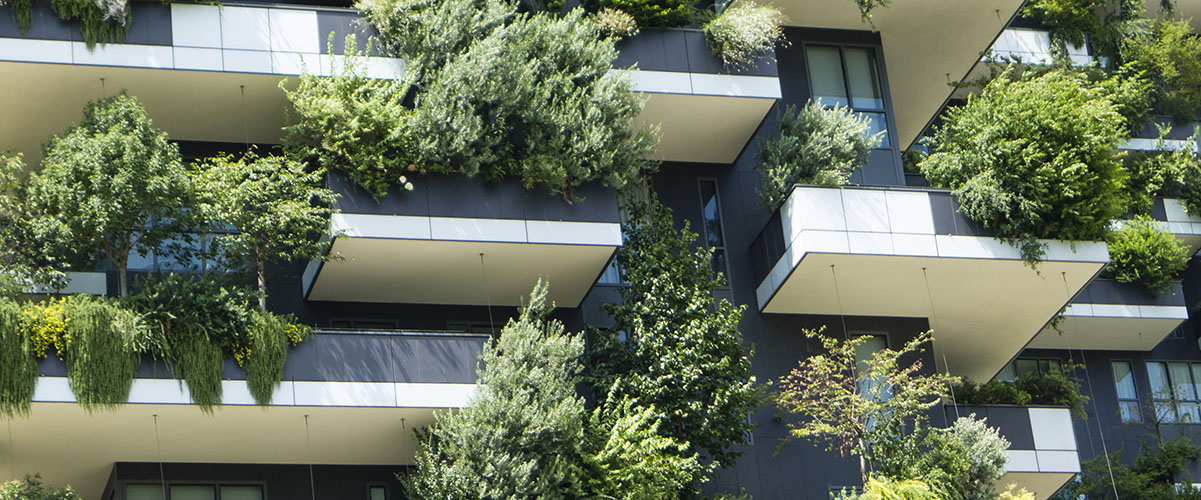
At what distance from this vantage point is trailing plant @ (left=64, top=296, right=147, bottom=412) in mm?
25016

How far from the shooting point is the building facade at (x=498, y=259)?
27.0m

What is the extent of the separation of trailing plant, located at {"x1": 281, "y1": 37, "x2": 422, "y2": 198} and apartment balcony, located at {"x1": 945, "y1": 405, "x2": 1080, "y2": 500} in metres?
11.4

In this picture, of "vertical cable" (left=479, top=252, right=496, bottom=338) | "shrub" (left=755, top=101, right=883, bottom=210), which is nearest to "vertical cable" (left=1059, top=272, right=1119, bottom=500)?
"shrub" (left=755, top=101, right=883, bottom=210)

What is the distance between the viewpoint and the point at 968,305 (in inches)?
1277

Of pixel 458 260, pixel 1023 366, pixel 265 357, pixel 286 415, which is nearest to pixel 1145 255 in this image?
pixel 1023 366

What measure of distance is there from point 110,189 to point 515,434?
6.98 m

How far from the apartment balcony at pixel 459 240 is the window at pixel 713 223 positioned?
11.1ft

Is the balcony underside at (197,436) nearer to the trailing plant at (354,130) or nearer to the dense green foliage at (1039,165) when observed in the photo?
the trailing plant at (354,130)

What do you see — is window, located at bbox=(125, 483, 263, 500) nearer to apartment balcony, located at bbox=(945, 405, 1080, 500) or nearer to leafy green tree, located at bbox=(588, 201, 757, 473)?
leafy green tree, located at bbox=(588, 201, 757, 473)

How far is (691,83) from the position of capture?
30844 mm

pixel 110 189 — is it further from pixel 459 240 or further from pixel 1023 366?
pixel 1023 366

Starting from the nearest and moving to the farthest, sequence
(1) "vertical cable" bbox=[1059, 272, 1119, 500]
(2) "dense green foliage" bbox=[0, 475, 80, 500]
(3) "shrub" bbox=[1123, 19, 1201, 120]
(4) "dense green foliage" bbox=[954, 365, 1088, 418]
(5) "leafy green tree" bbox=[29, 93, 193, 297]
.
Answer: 1. (2) "dense green foliage" bbox=[0, 475, 80, 500]
2. (5) "leafy green tree" bbox=[29, 93, 193, 297]
3. (4) "dense green foliage" bbox=[954, 365, 1088, 418]
4. (1) "vertical cable" bbox=[1059, 272, 1119, 500]
5. (3) "shrub" bbox=[1123, 19, 1201, 120]

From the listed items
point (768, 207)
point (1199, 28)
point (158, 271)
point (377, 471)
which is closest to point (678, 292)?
point (768, 207)

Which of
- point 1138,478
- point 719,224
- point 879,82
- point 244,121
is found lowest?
point 1138,478
